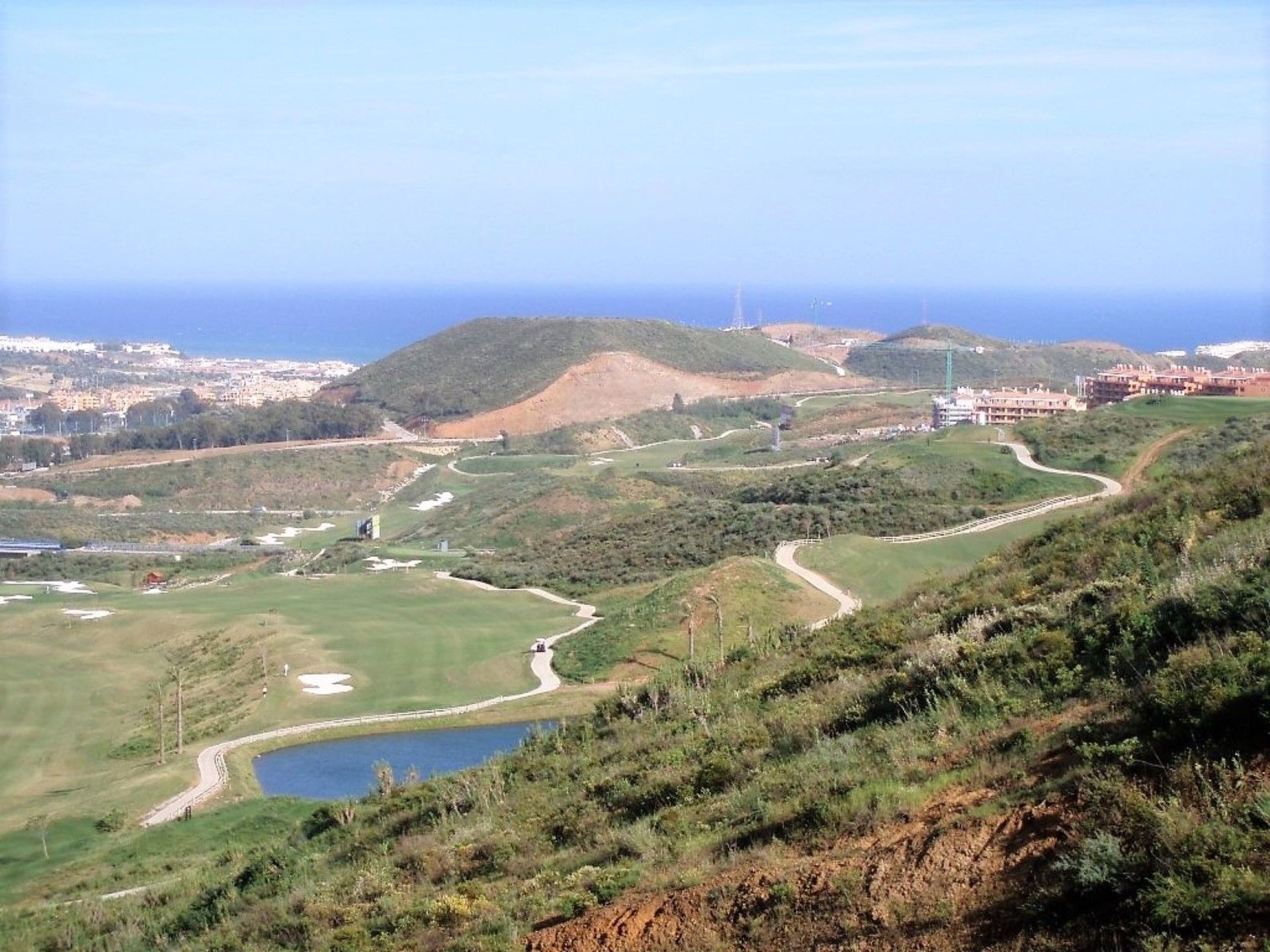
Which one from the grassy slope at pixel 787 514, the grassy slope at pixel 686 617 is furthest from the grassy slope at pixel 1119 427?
the grassy slope at pixel 686 617

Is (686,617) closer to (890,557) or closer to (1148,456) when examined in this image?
(890,557)

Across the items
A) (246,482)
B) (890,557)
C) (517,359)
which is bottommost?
(246,482)

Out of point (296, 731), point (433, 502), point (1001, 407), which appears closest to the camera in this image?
point (296, 731)

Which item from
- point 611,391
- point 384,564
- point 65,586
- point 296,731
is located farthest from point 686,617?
point 611,391

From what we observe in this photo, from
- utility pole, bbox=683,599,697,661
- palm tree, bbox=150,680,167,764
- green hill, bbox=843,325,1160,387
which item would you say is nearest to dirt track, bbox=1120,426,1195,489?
utility pole, bbox=683,599,697,661

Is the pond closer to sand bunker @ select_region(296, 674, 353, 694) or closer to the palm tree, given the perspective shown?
the palm tree

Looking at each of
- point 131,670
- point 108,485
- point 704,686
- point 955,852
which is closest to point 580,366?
point 108,485

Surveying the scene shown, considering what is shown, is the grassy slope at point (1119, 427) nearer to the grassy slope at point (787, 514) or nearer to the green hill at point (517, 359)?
the grassy slope at point (787, 514)
